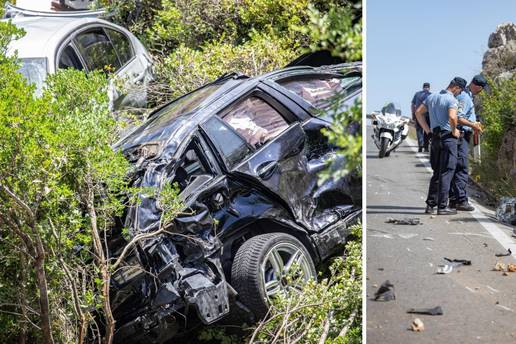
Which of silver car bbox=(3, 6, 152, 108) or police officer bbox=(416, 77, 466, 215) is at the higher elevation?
silver car bbox=(3, 6, 152, 108)

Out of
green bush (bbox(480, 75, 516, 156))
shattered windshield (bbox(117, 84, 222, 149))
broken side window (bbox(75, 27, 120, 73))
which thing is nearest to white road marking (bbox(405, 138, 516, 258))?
green bush (bbox(480, 75, 516, 156))

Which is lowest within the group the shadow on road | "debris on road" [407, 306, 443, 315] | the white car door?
A: "debris on road" [407, 306, 443, 315]

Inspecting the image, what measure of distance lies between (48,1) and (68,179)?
11.3 feet

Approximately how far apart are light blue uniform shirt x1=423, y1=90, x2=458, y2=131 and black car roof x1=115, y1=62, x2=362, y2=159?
3.00ft

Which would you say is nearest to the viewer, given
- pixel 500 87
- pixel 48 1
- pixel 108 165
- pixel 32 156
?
pixel 500 87

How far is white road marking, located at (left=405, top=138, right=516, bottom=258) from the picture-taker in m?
1.72

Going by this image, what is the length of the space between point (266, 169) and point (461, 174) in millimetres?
1054

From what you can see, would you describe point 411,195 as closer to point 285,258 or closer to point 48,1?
point 285,258

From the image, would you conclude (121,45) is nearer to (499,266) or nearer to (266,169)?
(266,169)

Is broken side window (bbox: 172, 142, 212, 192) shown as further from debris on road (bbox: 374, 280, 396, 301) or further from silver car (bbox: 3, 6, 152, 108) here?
debris on road (bbox: 374, 280, 396, 301)

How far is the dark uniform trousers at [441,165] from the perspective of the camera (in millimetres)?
1715

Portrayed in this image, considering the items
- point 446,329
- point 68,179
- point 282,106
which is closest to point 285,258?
point 282,106

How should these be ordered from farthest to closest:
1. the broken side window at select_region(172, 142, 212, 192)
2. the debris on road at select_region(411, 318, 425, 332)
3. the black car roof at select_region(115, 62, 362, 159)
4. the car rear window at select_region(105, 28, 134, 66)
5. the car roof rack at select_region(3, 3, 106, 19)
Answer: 1. the car roof rack at select_region(3, 3, 106, 19)
2. the car rear window at select_region(105, 28, 134, 66)
3. the black car roof at select_region(115, 62, 362, 159)
4. the broken side window at select_region(172, 142, 212, 192)
5. the debris on road at select_region(411, 318, 425, 332)

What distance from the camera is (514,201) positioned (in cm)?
186
